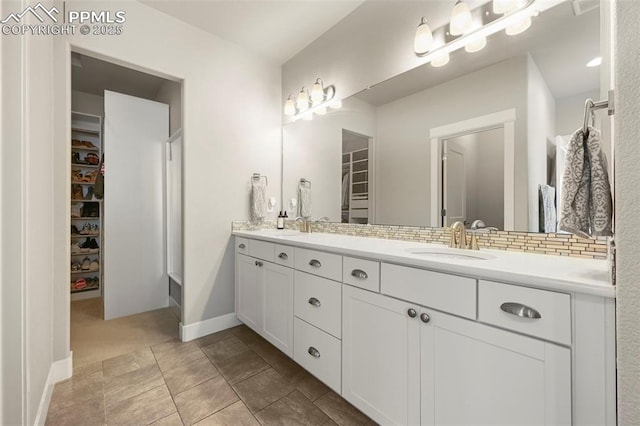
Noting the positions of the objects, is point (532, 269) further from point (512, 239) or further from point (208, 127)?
point (208, 127)

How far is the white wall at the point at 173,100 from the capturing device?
8.65ft

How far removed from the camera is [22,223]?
3.06 ft

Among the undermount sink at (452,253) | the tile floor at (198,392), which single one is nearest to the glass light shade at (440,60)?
the undermount sink at (452,253)

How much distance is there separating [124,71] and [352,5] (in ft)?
8.38

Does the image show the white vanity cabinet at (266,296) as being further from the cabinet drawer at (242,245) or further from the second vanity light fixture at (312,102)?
the second vanity light fixture at (312,102)

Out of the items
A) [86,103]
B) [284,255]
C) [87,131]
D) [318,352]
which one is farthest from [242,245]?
[86,103]

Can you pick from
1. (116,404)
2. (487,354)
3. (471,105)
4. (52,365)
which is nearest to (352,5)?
(471,105)

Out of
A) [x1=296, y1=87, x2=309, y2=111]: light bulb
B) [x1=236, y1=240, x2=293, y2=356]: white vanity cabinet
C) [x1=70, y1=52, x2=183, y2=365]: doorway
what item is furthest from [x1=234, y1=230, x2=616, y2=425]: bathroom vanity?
[x1=70, y1=52, x2=183, y2=365]: doorway

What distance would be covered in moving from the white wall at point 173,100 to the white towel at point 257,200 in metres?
0.91

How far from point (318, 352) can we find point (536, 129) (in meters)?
1.55

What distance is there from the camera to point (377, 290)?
1194 mm

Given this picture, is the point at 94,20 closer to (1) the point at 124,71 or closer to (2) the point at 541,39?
(1) the point at 124,71

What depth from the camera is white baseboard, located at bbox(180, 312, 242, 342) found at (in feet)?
7.05

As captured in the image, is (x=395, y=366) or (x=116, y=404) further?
(x=116, y=404)
